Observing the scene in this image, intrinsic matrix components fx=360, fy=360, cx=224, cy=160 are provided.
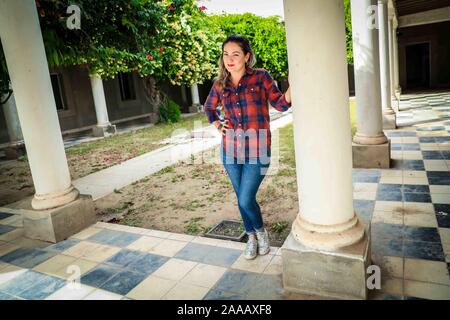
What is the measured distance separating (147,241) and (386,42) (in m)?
7.28

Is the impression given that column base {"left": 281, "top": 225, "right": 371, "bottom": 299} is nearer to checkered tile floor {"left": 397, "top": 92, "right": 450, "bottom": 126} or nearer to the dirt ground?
the dirt ground

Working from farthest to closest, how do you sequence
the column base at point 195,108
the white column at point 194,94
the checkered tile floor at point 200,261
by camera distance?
the column base at point 195,108, the white column at point 194,94, the checkered tile floor at point 200,261

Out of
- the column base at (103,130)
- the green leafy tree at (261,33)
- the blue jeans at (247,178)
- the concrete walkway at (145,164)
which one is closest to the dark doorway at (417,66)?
the green leafy tree at (261,33)

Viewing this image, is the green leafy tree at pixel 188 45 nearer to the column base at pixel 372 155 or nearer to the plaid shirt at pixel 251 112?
the column base at pixel 372 155

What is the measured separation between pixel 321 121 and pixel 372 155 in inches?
146

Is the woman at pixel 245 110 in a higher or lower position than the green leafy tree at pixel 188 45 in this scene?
lower

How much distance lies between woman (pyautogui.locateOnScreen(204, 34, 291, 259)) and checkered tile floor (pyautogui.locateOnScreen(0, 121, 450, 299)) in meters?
0.71

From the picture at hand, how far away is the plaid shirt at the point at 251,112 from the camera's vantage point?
2910 mm

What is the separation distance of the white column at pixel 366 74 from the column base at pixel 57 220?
430cm

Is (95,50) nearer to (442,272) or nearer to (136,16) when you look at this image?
(136,16)

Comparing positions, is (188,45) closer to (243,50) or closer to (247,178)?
(243,50)

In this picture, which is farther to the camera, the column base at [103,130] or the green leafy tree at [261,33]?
the green leafy tree at [261,33]

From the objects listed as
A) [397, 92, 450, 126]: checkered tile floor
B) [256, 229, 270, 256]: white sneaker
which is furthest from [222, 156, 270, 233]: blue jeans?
[397, 92, 450, 126]: checkered tile floor

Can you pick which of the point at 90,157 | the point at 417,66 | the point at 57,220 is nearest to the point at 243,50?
the point at 57,220
